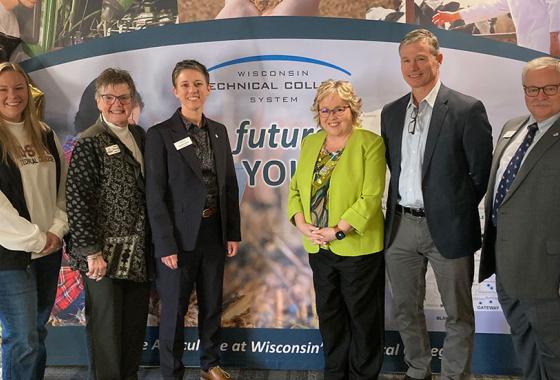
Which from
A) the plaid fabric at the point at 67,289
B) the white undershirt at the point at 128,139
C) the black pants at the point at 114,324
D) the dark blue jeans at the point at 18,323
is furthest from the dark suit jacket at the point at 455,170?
the plaid fabric at the point at 67,289

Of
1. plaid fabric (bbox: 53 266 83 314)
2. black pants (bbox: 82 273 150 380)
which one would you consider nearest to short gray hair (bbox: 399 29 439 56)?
black pants (bbox: 82 273 150 380)

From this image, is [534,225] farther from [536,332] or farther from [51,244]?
[51,244]

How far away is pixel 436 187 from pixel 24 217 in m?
1.87

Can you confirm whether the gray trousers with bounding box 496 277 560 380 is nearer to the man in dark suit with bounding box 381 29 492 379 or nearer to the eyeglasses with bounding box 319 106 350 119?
the man in dark suit with bounding box 381 29 492 379

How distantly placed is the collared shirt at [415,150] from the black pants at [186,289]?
96 centimetres

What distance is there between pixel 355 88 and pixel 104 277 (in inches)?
64.8

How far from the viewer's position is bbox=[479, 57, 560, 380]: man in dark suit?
7.00ft

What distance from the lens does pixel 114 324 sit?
2432 mm

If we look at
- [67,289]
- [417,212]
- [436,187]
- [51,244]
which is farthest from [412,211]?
[67,289]

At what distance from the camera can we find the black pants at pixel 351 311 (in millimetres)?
2516

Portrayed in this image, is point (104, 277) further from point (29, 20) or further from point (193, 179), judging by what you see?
point (29, 20)

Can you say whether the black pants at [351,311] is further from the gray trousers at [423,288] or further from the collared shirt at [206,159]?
the collared shirt at [206,159]

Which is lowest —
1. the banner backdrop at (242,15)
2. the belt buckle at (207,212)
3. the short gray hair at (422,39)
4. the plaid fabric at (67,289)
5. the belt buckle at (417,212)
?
the plaid fabric at (67,289)

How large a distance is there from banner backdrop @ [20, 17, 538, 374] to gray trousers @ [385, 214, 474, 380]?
1.33 feet
